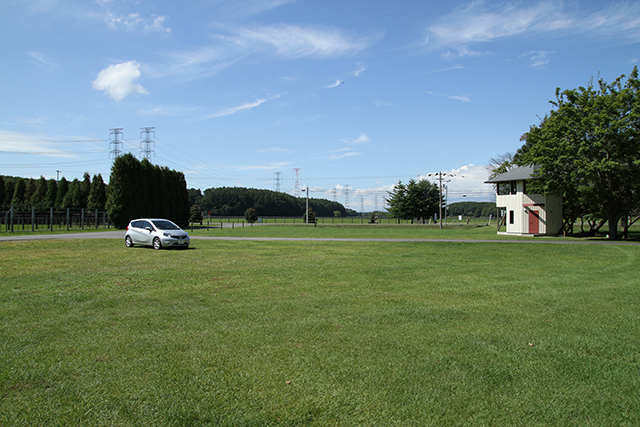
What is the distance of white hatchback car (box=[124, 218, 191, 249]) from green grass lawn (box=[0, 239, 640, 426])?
32.1 feet

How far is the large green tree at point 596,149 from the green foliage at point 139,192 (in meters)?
38.8

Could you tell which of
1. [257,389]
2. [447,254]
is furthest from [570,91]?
[257,389]

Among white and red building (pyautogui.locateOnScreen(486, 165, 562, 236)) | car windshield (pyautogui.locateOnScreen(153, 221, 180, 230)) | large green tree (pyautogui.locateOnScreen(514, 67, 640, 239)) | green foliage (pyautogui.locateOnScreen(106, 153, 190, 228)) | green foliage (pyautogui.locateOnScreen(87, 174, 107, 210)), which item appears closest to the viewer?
car windshield (pyautogui.locateOnScreen(153, 221, 180, 230))

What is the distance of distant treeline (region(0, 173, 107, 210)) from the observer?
188 feet

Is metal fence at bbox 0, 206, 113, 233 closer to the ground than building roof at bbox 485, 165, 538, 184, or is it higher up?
closer to the ground

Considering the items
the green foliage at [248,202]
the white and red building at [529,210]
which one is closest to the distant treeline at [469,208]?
the green foliage at [248,202]

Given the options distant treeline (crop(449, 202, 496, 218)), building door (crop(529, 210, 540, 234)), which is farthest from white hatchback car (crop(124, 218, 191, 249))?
distant treeline (crop(449, 202, 496, 218))

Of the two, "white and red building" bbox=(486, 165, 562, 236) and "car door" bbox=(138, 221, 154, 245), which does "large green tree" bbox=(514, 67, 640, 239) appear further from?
"car door" bbox=(138, 221, 154, 245)

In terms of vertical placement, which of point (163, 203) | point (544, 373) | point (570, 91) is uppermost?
point (570, 91)

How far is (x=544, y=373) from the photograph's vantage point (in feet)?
15.3

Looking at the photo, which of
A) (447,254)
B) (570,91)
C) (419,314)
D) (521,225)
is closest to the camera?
(419,314)

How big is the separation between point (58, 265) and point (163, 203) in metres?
40.8

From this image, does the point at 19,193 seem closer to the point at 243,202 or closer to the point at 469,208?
the point at 243,202

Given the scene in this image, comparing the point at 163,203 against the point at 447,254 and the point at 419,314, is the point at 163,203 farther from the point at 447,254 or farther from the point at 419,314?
the point at 419,314
